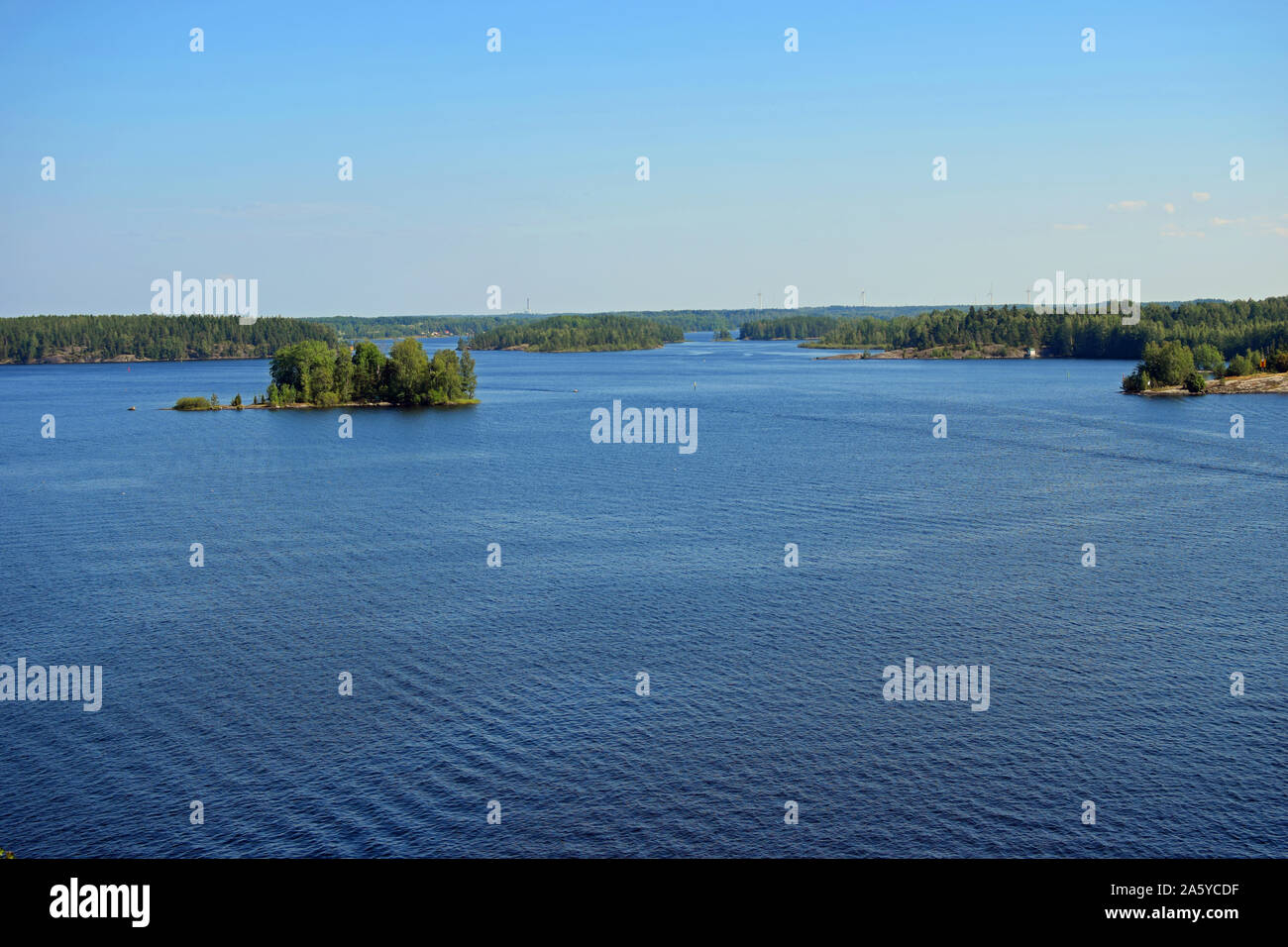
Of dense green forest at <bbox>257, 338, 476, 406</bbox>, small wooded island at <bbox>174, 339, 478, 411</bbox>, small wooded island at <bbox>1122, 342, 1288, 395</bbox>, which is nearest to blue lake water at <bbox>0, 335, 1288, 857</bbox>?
small wooded island at <bbox>174, 339, 478, 411</bbox>

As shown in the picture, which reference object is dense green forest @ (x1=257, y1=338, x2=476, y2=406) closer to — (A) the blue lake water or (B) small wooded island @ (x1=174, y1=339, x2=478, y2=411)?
(B) small wooded island @ (x1=174, y1=339, x2=478, y2=411)

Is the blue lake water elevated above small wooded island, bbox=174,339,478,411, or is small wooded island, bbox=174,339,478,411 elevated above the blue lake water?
small wooded island, bbox=174,339,478,411

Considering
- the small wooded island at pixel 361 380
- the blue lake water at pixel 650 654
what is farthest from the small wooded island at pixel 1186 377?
the small wooded island at pixel 361 380

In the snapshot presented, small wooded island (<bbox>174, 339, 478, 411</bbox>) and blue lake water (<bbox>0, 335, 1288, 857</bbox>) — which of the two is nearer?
blue lake water (<bbox>0, 335, 1288, 857</bbox>)

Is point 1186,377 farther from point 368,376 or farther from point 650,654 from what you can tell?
point 650,654

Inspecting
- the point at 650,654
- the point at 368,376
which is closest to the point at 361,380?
the point at 368,376

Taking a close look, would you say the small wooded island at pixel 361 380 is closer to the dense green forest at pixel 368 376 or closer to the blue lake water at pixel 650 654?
the dense green forest at pixel 368 376
